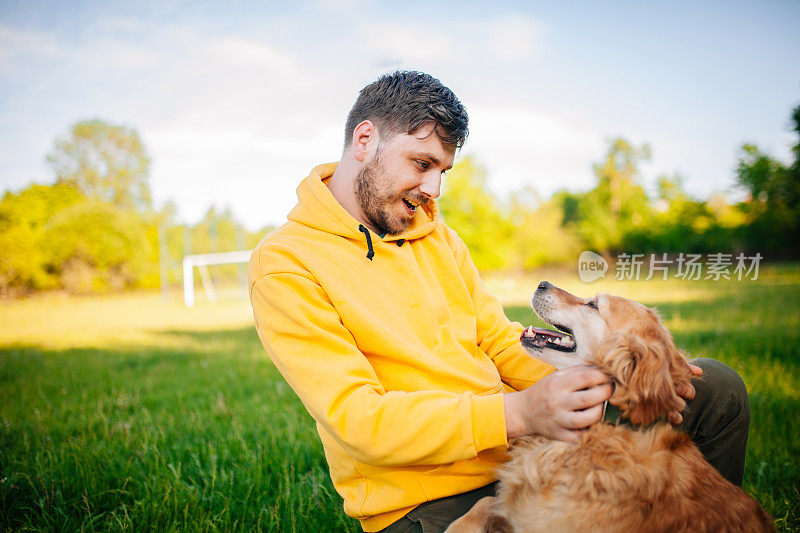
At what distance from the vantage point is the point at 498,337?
8.36 ft

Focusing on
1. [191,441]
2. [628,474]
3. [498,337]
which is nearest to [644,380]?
[628,474]

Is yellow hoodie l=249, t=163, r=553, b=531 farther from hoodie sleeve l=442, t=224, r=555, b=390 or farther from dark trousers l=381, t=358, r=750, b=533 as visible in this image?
dark trousers l=381, t=358, r=750, b=533

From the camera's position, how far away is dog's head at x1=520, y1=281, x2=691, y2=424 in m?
1.89

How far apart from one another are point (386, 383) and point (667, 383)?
3.86 feet

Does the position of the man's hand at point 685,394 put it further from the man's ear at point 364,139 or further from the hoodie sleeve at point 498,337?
the man's ear at point 364,139

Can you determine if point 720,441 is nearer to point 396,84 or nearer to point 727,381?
point 727,381

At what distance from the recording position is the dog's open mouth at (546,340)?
7.67 ft

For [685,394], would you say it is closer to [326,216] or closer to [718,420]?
[718,420]

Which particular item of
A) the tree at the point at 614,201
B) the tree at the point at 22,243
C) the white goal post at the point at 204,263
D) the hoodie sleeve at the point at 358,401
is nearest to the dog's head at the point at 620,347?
the hoodie sleeve at the point at 358,401

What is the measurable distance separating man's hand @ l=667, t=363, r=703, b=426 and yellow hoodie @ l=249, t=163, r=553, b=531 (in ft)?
2.17

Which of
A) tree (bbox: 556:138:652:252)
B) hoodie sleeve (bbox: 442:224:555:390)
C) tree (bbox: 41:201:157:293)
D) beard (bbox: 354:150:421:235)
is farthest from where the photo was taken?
tree (bbox: 556:138:652:252)

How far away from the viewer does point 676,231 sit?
2866 cm

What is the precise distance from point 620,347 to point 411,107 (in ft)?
4.76

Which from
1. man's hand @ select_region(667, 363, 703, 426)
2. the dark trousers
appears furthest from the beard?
man's hand @ select_region(667, 363, 703, 426)
